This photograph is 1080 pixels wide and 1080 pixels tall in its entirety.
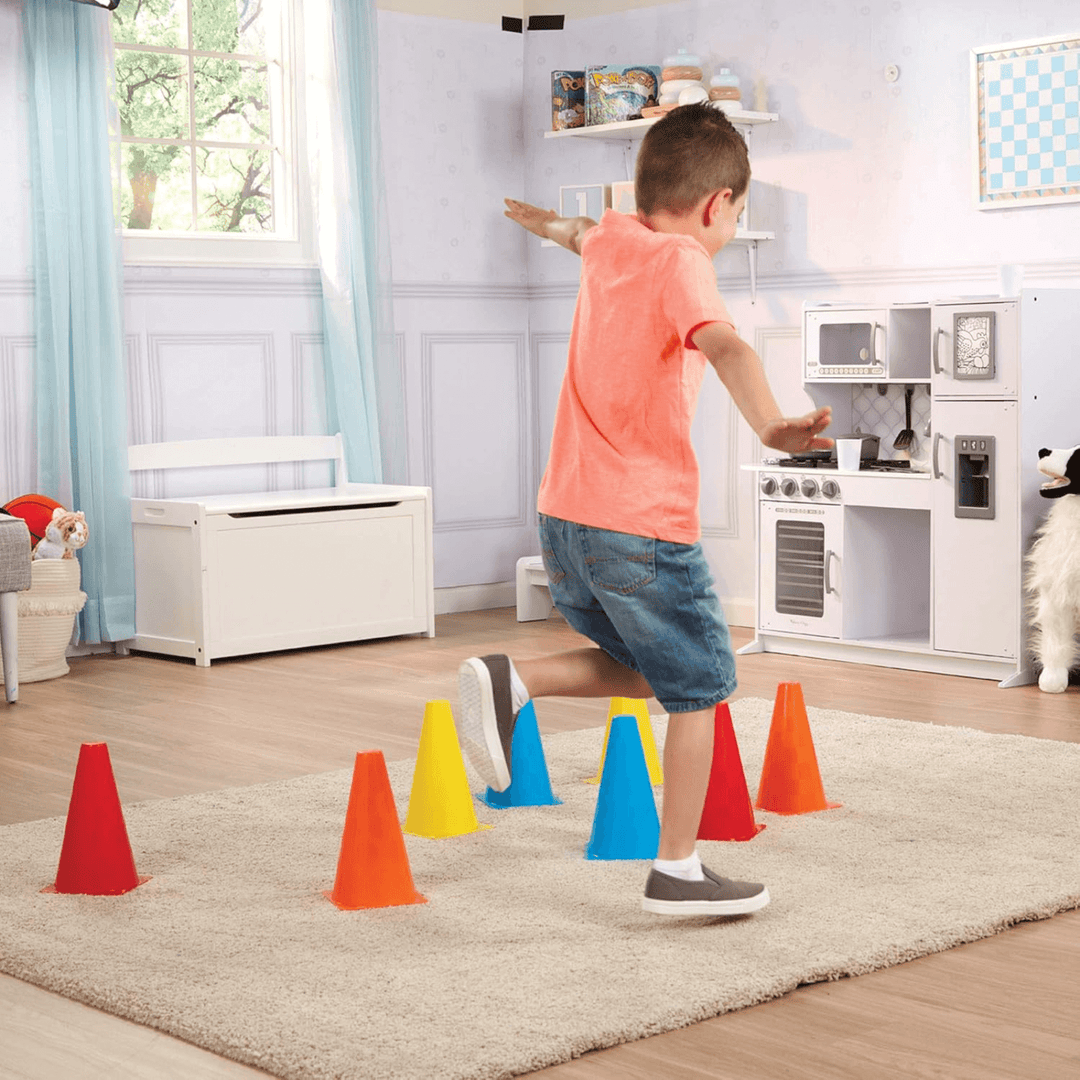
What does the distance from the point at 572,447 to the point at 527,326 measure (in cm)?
436

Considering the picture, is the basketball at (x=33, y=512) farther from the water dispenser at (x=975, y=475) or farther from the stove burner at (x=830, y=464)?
the water dispenser at (x=975, y=475)

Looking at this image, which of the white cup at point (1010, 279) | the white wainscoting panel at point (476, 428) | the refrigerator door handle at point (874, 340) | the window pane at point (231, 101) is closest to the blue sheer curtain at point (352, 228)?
the window pane at point (231, 101)

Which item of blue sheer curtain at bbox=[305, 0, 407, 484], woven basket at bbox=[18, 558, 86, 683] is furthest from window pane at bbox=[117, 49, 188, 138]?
woven basket at bbox=[18, 558, 86, 683]

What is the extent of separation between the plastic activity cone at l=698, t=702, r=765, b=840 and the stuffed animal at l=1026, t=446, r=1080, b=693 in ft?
6.09

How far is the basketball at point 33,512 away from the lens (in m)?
5.20

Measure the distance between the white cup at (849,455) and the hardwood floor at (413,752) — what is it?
0.62m

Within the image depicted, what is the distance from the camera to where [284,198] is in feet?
20.1

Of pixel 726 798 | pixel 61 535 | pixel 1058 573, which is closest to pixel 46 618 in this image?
pixel 61 535

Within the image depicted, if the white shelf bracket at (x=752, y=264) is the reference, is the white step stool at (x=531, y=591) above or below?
below

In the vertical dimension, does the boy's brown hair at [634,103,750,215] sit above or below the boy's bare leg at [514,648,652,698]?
above

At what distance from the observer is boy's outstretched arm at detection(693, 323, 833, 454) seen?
7.28 ft

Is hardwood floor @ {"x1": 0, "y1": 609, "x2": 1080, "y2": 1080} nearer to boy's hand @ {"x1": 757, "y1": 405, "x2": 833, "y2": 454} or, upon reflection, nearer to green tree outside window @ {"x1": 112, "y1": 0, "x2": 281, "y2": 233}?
boy's hand @ {"x1": 757, "y1": 405, "x2": 833, "y2": 454}

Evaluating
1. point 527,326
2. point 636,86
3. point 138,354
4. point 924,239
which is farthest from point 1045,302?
point 138,354

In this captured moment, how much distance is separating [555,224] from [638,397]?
49cm
